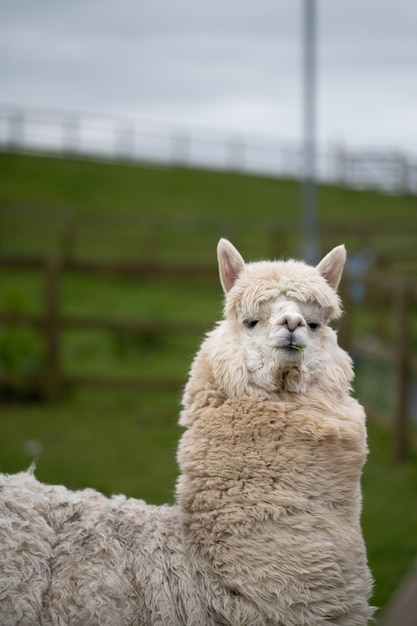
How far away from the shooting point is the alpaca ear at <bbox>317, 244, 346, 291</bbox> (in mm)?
3596

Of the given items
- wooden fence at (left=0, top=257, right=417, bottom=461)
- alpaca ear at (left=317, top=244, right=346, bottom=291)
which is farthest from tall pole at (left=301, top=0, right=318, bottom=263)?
alpaca ear at (left=317, top=244, right=346, bottom=291)


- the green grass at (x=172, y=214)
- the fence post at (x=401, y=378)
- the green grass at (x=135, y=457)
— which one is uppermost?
the green grass at (x=172, y=214)

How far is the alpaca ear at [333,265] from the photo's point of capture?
360 cm

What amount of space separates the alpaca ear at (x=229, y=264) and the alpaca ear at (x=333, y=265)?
329 millimetres

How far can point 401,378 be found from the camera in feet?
25.9

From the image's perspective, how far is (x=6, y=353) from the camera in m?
10.4

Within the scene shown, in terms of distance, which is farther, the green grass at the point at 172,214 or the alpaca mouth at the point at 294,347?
the green grass at the point at 172,214

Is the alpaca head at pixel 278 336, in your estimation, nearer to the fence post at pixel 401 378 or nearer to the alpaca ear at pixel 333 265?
the alpaca ear at pixel 333 265

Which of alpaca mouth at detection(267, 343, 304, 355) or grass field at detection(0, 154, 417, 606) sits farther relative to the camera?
grass field at detection(0, 154, 417, 606)

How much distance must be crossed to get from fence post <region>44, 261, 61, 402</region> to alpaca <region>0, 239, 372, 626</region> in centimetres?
676

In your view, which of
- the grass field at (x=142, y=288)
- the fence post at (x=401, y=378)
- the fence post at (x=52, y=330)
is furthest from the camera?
the fence post at (x=52, y=330)

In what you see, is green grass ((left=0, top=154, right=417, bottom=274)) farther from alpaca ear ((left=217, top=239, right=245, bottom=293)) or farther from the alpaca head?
the alpaca head

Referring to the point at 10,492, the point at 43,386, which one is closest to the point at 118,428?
the point at 43,386

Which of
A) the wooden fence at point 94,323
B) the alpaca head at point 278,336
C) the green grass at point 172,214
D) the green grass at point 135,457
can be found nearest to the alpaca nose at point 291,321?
the alpaca head at point 278,336
